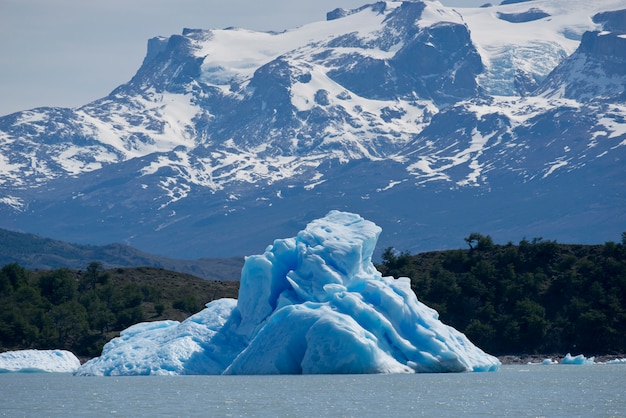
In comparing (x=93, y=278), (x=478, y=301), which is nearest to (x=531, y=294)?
(x=478, y=301)

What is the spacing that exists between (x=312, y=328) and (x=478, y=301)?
46046 mm

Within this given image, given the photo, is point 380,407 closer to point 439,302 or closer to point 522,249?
point 439,302

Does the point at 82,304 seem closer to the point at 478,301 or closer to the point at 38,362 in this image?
the point at 38,362

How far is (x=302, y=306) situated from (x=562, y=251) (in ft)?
195

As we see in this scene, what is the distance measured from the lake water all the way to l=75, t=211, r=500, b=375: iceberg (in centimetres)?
113

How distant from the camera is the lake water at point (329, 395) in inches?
2544

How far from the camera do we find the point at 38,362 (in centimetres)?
11269

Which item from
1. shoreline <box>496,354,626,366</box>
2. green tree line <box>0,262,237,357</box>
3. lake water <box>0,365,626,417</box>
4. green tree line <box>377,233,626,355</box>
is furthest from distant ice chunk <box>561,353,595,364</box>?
green tree line <box>0,262,237,357</box>

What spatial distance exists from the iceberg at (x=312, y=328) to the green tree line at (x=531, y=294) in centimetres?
2652

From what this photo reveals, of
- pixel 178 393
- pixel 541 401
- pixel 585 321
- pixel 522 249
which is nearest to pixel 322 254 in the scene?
pixel 178 393

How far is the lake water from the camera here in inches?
2544

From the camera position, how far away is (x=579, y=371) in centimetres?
9681

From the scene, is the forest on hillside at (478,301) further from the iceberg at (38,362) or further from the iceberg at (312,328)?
the iceberg at (312,328)

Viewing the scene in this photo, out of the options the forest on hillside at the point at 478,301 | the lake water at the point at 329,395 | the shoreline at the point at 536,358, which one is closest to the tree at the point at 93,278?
the forest on hillside at the point at 478,301
